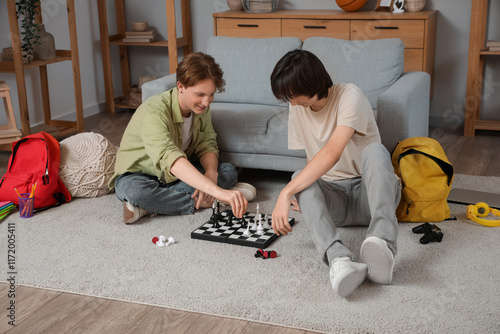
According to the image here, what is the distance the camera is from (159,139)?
237 cm

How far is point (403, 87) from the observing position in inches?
108

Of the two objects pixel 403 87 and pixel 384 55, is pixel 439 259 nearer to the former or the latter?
pixel 403 87

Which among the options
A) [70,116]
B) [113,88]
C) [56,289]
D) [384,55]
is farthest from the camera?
[113,88]

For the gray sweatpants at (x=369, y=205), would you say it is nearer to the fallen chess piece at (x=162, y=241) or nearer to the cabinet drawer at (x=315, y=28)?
the fallen chess piece at (x=162, y=241)

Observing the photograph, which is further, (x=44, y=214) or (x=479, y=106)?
(x=479, y=106)

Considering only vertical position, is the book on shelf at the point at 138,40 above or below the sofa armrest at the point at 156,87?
above

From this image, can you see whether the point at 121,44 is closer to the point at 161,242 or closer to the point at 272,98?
the point at 272,98

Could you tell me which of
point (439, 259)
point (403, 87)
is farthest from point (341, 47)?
point (439, 259)

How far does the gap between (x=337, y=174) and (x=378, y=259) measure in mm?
490

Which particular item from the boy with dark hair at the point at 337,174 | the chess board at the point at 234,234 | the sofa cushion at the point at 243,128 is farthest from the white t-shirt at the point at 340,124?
the sofa cushion at the point at 243,128

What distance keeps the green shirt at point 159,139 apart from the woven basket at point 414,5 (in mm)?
1891

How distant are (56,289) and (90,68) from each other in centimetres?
310

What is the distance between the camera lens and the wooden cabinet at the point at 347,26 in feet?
12.4

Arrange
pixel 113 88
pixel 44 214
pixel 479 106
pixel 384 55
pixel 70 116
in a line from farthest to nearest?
pixel 113 88
pixel 70 116
pixel 479 106
pixel 384 55
pixel 44 214
